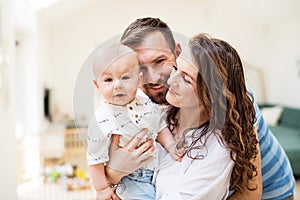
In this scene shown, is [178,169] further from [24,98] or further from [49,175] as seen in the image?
[24,98]

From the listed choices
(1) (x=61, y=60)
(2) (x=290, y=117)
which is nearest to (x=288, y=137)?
(2) (x=290, y=117)

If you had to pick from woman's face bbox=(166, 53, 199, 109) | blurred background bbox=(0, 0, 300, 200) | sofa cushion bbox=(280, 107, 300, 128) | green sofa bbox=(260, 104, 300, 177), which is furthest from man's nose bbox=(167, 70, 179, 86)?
sofa cushion bbox=(280, 107, 300, 128)

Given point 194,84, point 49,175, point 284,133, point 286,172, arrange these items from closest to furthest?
point 194,84
point 286,172
point 49,175
point 284,133

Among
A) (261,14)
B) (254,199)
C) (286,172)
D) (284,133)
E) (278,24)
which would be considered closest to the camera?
(254,199)

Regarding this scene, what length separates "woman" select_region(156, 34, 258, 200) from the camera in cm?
35

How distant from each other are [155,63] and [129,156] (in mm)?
94

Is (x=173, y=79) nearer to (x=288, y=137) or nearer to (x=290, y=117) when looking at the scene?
(x=288, y=137)

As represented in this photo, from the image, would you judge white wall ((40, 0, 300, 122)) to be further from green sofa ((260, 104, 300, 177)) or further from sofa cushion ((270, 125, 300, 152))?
sofa cushion ((270, 125, 300, 152))

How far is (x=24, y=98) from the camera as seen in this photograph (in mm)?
2459

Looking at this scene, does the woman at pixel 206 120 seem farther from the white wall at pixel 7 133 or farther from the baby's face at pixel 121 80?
the white wall at pixel 7 133

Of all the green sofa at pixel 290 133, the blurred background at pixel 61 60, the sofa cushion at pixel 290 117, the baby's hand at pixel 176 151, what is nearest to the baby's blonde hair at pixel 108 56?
the baby's hand at pixel 176 151

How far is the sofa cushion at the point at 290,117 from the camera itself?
2.59 metres

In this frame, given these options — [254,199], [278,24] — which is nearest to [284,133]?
[278,24]

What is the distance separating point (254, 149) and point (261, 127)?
0.45 feet
